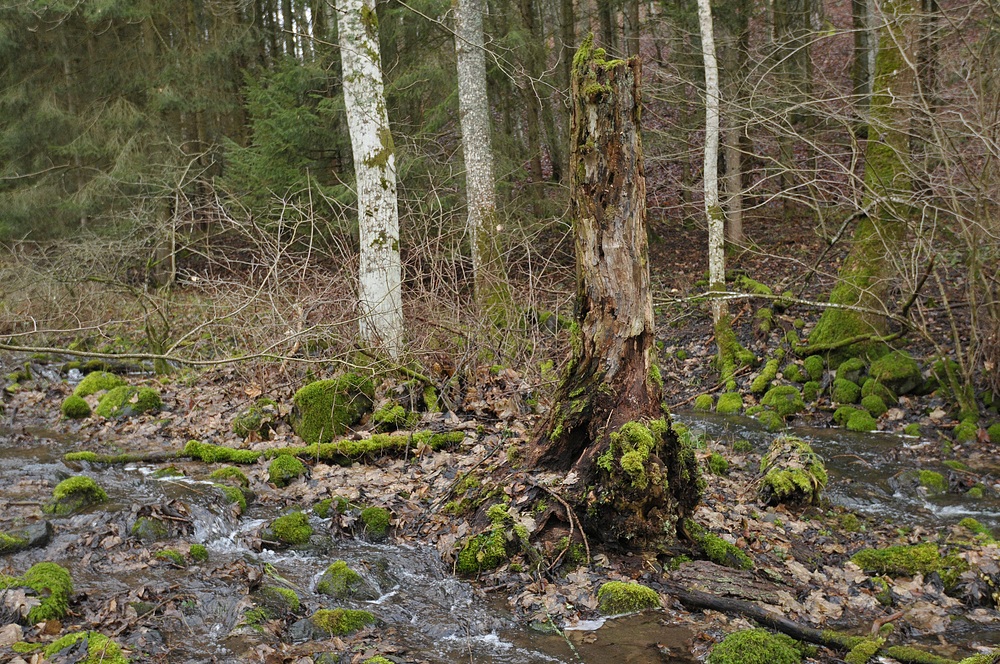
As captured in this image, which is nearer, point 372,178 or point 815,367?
point 372,178

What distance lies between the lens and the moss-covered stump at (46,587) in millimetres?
4074

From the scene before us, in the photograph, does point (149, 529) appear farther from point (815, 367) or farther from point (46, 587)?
point (815, 367)

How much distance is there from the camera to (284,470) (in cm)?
706

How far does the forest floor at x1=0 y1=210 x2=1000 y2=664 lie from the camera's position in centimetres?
425

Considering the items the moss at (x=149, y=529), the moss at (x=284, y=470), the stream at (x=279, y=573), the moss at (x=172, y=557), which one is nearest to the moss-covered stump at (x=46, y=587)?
the stream at (x=279, y=573)

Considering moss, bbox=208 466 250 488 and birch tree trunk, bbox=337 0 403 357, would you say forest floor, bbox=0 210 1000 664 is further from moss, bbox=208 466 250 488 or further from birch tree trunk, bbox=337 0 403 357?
birch tree trunk, bbox=337 0 403 357

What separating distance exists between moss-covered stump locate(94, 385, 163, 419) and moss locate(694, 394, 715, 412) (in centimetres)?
746

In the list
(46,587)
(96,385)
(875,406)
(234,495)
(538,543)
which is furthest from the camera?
(96,385)

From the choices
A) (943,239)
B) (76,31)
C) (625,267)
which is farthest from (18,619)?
(76,31)

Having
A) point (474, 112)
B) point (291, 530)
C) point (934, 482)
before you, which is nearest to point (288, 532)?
point (291, 530)

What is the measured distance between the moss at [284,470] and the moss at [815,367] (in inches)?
287

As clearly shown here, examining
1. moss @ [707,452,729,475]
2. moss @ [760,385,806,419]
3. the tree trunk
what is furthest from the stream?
moss @ [760,385,806,419]

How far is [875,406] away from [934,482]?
8.01ft

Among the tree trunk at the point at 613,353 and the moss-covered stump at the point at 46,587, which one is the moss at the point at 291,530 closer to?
the moss-covered stump at the point at 46,587
